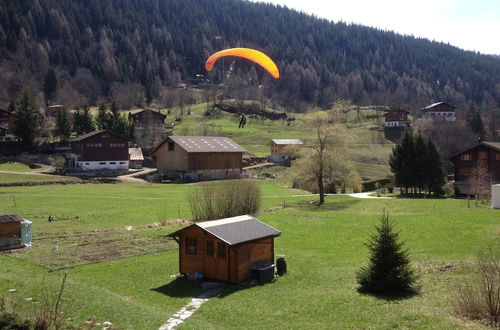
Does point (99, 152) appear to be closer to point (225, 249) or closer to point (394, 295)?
point (225, 249)

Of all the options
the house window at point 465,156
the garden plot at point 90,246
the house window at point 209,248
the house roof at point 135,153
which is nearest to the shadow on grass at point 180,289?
the house window at point 209,248

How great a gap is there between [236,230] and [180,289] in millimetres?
3639

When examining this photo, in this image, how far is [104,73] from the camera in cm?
17200

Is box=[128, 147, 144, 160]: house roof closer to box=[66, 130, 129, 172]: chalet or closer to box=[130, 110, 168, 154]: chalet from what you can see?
box=[130, 110, 168, 154]: chalet

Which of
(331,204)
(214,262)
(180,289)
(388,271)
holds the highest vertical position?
(331,204)

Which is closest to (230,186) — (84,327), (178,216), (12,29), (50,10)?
(178,216)

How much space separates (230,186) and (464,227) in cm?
1588

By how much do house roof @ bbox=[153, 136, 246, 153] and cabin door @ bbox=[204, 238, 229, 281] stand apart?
52.2 metres

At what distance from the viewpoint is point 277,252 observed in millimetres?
26312

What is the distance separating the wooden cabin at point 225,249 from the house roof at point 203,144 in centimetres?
5136

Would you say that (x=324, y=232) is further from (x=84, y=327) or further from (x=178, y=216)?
(x=84, y=327)

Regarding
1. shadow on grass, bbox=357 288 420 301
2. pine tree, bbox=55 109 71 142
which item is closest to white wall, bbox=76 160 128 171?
pine tree, bbox=55 109 71 142

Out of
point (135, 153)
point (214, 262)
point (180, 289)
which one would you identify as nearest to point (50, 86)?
point (135, 153)

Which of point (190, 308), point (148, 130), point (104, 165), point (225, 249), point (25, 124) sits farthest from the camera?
point (148, 130)
